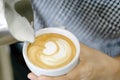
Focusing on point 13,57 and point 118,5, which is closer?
point 118,5

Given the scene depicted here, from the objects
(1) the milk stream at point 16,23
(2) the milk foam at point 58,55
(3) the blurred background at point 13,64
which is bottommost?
(3) the blurred background at point 13,64

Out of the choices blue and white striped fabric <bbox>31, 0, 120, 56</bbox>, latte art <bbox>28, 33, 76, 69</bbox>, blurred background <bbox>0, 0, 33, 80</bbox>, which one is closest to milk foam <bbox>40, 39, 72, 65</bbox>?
latte art <bbox>28, 33, 76, 69</bbox>

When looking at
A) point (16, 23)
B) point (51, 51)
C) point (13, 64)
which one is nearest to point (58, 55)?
point (51, 51)

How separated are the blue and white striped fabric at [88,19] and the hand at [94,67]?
1.4 inches

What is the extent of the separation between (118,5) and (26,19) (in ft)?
0.68

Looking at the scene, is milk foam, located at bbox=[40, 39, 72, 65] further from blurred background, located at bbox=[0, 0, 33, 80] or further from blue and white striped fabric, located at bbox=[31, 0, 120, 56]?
blurred background, located at bbox=[0, 0, 33, 80]

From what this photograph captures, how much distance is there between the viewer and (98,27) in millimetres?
582

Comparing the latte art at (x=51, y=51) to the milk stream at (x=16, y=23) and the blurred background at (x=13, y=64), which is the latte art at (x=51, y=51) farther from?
the blurred background at (x=13, y=64)

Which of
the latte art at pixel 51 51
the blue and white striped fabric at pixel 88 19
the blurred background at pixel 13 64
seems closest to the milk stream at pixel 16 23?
the latte art at pixel 51 51

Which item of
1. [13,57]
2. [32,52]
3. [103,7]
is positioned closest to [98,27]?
[103,7]

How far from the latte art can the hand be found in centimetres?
3

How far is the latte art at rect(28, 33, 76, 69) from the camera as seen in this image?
471mm

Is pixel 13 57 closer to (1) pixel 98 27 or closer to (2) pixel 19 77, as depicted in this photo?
(2) pixel 19 77

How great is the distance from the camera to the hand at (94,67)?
53 cm
